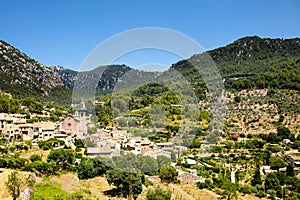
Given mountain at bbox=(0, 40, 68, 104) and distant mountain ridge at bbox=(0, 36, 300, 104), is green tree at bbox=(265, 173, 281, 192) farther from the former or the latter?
mountain at bbox=(0, 40, 68, 104)

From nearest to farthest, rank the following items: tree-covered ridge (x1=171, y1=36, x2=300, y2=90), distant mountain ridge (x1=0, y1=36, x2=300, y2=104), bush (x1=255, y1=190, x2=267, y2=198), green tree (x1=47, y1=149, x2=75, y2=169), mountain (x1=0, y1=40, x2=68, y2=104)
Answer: green tree (x1=47, y1=149, x2=75, y2=169)
bush (x1=255, y1=190, x2=267, y2=198)
mountain (x1=0, y1=40, x2=68, y2=104)
distant mountain ridge (x1=0, y1=36, x2=300, y2=104)
tree-covered ridge (x1=171, y1=36, x2=300, y2=90)

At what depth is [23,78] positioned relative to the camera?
4419cm

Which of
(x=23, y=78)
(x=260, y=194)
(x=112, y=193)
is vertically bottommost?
(x=260, y=194)

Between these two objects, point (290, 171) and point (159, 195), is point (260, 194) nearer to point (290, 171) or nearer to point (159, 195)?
point (290, 171)

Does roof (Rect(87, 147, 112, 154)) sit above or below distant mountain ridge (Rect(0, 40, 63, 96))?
below

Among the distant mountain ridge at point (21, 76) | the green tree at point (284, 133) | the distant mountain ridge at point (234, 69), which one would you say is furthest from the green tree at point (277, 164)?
the distant mountain ridge at point (21, 76)

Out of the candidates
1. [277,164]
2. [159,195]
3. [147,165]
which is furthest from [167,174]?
[277,164]

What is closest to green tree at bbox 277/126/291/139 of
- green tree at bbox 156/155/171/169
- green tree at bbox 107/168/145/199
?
green tree at bbox 156/155/171/169

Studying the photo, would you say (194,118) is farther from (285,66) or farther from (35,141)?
(285,66)

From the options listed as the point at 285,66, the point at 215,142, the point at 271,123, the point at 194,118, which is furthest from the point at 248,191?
the point at 285,66

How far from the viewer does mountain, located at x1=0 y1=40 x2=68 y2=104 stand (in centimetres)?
3984

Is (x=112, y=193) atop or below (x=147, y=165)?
below

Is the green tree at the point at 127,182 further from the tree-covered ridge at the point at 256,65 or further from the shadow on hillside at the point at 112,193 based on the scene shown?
the tree-covered ridge at the point at 256,65

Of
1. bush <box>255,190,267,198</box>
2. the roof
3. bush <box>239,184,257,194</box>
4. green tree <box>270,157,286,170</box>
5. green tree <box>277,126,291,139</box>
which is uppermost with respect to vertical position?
green tree <box>277,126,291,139</box>
